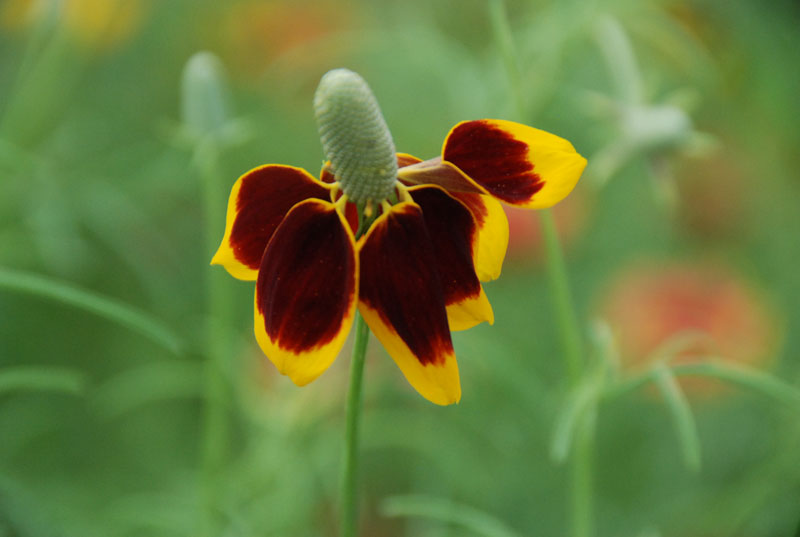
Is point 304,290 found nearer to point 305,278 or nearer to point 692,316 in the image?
point 305,278

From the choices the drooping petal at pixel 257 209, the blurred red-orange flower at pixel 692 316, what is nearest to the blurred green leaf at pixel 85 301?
the drooping petal at pixel 257 209

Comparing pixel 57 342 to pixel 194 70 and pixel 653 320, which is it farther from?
pixel 653 320

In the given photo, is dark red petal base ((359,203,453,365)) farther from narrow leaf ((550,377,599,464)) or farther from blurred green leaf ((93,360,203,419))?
blurred green leaf ((93,360,203,419))

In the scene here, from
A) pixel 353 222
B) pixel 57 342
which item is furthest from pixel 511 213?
pixel 353 222

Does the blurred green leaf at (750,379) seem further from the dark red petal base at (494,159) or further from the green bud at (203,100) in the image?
the green bud at (203,100)

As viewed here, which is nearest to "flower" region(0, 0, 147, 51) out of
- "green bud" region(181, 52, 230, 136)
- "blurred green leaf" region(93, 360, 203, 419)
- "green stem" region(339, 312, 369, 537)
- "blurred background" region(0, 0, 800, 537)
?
"blurred background" region(0, 0, 800, 537)
